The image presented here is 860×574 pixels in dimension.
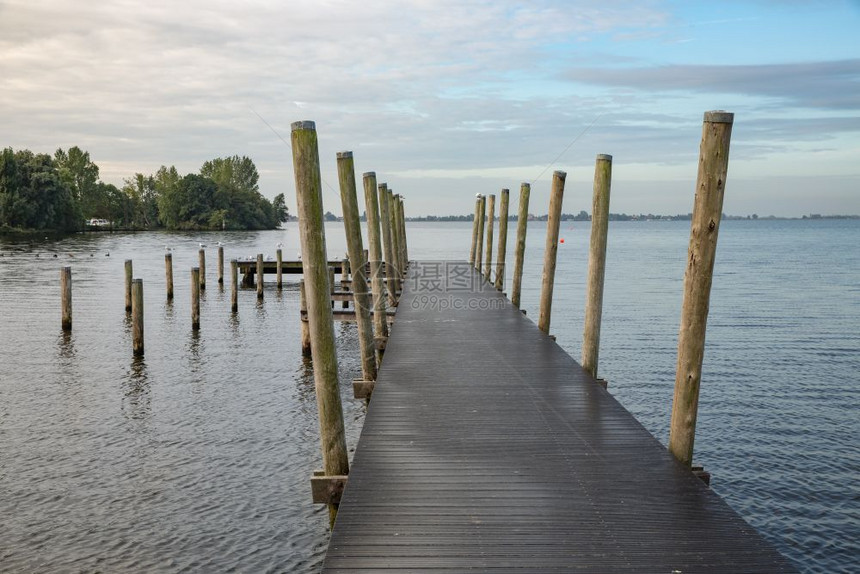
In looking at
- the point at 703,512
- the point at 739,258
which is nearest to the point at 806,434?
the point at 703,512

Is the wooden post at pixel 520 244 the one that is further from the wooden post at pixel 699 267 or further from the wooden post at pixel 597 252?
the wooden post at pixel 699 267

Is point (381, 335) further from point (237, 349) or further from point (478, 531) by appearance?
point (478, 531)

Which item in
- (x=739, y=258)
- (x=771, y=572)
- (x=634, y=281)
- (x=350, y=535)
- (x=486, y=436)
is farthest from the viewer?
(x=739, y=258)

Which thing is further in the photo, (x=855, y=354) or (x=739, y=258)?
(x=739, y=258)

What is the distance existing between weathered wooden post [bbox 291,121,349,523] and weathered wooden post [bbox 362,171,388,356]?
535 cm

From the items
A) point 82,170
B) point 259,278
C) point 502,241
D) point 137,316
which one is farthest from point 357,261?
point 82,170

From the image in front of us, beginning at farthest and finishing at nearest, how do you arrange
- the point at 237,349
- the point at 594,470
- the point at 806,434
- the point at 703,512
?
1. the point at 237,349
2. the point at 806,434
3. the point at 594,470
4. the point at 703,512

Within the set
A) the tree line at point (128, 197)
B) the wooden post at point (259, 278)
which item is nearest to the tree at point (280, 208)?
the tree line at point (128, 197)

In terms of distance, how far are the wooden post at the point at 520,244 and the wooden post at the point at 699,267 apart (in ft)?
32.3

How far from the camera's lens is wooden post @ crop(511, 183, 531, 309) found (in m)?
16.5

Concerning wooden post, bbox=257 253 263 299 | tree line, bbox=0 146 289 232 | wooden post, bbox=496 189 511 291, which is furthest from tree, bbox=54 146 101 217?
wooden post, bbox=496 189 511 291

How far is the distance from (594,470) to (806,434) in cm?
702

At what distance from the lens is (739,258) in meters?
62.6

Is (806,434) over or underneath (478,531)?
underneath
